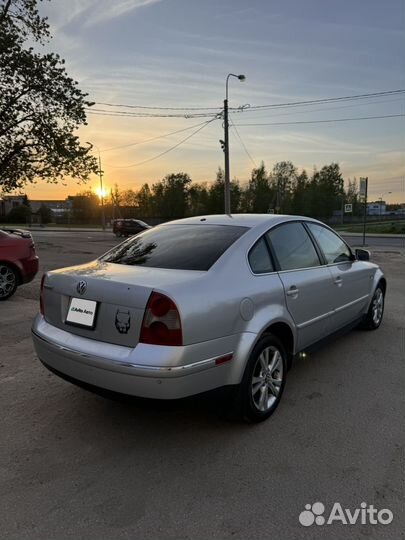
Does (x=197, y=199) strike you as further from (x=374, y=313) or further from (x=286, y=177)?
(x=374, y=313)

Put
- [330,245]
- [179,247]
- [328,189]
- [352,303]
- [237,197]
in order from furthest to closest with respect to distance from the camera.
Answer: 1. [328,189]
2. [237,197]
3. [352,303]
4. [330,245]
5. [179,247]

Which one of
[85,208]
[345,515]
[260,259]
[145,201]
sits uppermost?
[145,201]

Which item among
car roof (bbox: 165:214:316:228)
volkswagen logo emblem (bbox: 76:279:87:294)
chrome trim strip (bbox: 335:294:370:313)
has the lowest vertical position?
chrome trim strip (bbox: 335:294:370:313)

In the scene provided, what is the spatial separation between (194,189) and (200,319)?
250 feet

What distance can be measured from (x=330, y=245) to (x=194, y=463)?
2759 mm

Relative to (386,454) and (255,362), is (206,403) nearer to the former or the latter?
(255,362)

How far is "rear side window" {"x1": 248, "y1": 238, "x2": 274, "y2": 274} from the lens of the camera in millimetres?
3236

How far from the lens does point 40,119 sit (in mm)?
19234

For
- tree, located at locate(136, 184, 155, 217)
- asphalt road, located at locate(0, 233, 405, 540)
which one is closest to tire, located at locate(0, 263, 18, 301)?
asphalt road, located at locate(0, 233, 405, 540)

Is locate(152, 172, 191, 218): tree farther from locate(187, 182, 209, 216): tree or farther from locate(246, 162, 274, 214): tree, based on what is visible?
locate(246, 162, 274, 214): tree

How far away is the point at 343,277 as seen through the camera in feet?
14.5

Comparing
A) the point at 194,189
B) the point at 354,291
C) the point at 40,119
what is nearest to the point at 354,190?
the point at 194,189

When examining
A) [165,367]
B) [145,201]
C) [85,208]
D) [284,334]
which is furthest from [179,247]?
[145,201]

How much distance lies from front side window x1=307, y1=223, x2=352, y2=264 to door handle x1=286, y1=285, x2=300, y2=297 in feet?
3.04
